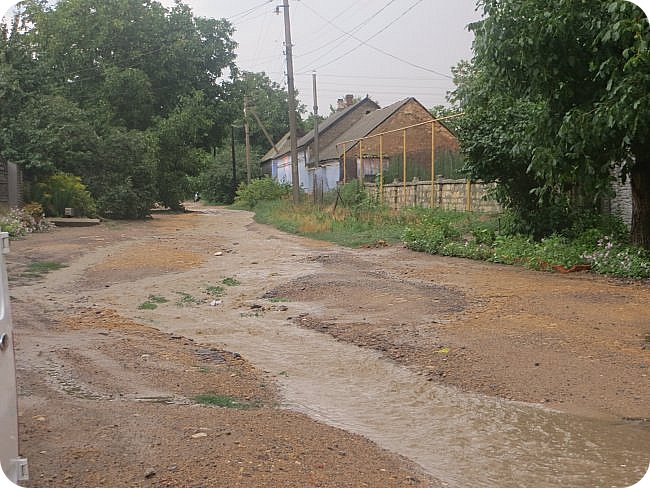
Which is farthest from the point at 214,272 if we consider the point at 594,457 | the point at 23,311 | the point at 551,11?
the point at 594,457

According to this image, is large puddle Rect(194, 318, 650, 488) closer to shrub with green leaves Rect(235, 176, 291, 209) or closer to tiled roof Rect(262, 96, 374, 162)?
shrub with green leaves Rect(235, 176, 291, 209)

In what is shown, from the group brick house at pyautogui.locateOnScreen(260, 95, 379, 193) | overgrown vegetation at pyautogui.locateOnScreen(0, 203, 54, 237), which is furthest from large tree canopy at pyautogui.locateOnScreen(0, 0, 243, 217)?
brick house at pyautogui.locateOnScreen(260, 95, 379, 193)

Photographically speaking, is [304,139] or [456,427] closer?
[456,427]

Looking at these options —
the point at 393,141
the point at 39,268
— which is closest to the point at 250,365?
the point at 39,268

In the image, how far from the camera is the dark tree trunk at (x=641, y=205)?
12.5 metres

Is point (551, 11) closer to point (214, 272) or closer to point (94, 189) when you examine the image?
point (214, 272)

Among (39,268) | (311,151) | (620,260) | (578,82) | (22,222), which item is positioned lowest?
(39,268)

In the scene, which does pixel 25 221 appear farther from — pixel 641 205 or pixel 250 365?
pixel 641 205

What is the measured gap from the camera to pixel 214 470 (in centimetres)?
382

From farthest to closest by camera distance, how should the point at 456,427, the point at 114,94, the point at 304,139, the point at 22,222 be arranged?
the point at 304,139
the point at 114,94
the point at 22,222
the point at 456,427

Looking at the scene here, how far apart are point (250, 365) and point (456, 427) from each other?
2.47 m

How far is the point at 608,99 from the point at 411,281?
4.26 meters

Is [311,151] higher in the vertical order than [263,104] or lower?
lower

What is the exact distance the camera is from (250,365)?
7160 millimetres
